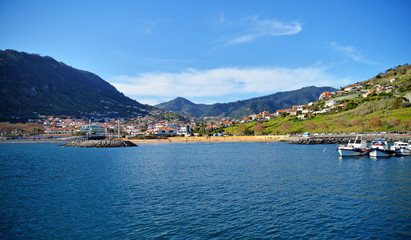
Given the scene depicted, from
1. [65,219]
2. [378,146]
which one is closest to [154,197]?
[65,219]

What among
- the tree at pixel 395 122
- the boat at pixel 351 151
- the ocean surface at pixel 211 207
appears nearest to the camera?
the ocean surface at pixel 211 207

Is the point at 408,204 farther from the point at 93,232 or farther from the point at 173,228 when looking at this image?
the point at 93,232

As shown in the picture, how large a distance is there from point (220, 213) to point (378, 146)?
1847 inches

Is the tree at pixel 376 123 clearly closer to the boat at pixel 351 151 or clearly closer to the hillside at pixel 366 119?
the hillside at pixel 366 119

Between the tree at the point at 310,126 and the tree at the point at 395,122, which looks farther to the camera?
the tree at the point at 310,126

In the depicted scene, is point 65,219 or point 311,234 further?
point 65,219

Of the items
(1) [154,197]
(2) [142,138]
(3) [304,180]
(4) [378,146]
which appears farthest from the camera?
(2) [142,138]

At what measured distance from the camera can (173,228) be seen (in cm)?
1570

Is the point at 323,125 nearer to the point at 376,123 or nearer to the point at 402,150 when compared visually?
the point at 376,123

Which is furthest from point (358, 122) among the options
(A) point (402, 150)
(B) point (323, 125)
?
(A) point (402, 150)

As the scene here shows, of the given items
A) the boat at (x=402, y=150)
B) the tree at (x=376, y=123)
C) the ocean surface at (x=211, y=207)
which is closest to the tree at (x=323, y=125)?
the tree at (x=376, y=123)

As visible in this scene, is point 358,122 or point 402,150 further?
point 358,122

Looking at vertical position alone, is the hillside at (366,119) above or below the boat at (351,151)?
above

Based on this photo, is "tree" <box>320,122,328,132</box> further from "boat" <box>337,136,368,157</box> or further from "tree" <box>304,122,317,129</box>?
"boat" <box>337,136,368,157</box>
